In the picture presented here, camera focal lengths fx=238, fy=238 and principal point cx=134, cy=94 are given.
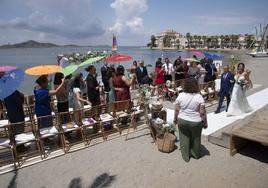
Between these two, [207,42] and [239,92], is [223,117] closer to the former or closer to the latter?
[239,92]

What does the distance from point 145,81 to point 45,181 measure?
23.3 ft

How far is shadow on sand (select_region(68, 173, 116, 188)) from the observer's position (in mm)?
4043

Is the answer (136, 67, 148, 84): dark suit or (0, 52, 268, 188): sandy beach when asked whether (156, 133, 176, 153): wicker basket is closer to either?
(0, 52, 268, 188): sandy beach

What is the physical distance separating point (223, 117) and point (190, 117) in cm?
317

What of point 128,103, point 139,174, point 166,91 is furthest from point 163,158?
point 166,91

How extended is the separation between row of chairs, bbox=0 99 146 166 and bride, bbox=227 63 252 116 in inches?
109

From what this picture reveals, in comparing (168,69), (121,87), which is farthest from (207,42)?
(121,87)

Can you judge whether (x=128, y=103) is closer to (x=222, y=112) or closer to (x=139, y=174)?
(x=139, y=174)

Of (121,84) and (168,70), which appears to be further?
(168,70)

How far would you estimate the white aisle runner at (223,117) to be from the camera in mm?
6320

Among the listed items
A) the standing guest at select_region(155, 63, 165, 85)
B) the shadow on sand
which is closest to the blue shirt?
the shadow on sand

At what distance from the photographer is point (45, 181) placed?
425 cm

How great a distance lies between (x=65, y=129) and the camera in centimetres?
543

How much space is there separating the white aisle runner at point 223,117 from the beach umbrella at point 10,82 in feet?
13.9
